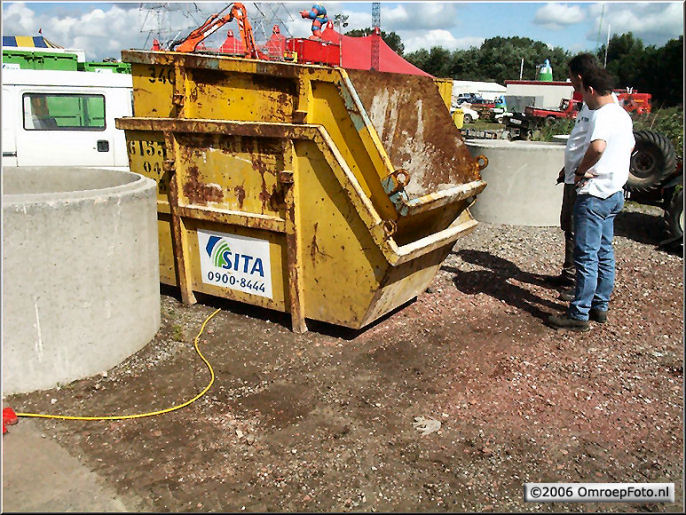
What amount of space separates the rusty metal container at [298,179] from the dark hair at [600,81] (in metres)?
1.06

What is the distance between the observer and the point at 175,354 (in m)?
4.11

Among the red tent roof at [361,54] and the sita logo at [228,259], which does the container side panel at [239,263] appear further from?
the red tent roof at [361,54]

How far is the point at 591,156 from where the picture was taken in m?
4.37

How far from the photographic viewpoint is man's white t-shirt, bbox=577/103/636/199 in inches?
172

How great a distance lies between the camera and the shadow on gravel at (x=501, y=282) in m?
5.25

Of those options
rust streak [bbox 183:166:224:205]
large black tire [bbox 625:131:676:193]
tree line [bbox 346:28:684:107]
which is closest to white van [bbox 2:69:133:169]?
rust streak [bbox 183:166:224:205]

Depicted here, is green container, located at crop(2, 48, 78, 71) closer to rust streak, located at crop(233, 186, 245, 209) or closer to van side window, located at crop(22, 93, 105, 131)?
van side window, located at crop(22, 93, 105, 131)

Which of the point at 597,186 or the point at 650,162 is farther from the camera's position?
the point at 650,162

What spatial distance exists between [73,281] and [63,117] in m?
5.35

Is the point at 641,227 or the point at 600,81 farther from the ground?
the point at 600,81

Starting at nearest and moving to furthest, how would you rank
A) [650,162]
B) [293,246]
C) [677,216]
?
[293,246] < [677,216] < [650,162]

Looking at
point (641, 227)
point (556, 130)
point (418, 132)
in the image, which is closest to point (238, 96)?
point (418, 132)

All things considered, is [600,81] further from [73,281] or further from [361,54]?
[361,54]

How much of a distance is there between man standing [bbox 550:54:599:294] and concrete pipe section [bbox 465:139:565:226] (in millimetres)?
2433
